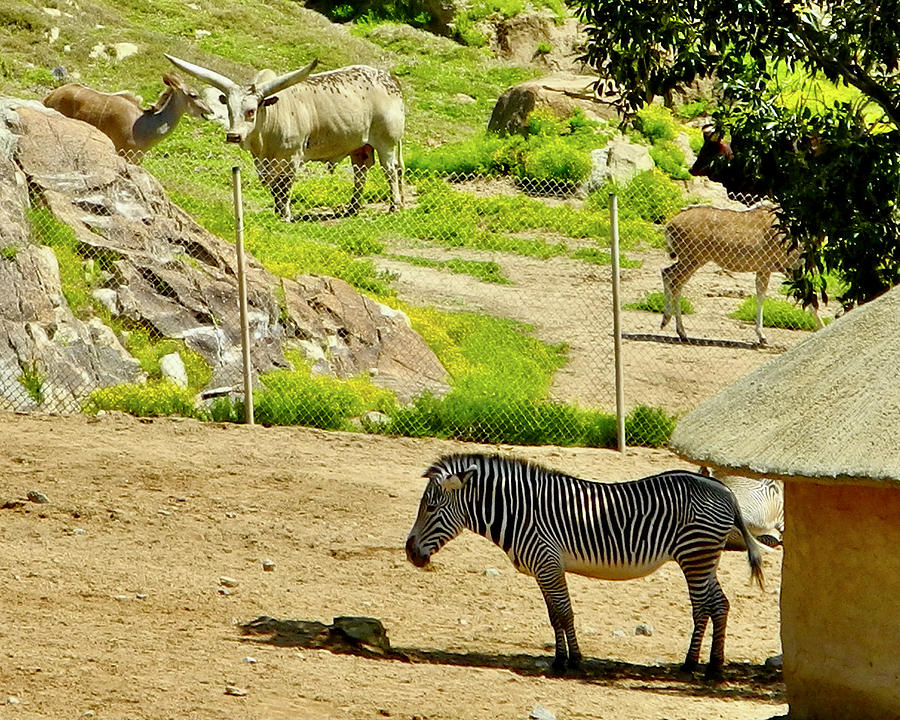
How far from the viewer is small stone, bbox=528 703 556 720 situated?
728 centimetres

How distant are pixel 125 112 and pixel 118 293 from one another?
7.92 metres

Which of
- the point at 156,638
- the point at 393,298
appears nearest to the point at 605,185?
the point at 393,298

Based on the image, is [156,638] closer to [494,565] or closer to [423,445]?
[494,565]

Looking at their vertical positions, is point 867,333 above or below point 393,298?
above

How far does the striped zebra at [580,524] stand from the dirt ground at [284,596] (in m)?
0.53

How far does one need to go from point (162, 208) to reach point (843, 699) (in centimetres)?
1022

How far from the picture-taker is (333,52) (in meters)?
34.2

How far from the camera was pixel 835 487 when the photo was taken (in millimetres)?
6965

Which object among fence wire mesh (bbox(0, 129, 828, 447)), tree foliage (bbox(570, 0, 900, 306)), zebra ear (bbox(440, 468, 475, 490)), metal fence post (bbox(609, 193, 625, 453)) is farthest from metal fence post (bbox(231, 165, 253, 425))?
tree foliage (bbox(570, 0, 900, 306))

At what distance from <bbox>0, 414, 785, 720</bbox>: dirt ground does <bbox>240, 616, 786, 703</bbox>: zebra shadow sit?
0.02 metres

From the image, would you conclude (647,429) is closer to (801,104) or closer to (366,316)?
(366,316)

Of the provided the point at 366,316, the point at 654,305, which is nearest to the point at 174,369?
the point at 366,316

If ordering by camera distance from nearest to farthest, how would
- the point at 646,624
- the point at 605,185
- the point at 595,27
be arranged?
the point at 595,27, the point at 646,624, the point at 605,185

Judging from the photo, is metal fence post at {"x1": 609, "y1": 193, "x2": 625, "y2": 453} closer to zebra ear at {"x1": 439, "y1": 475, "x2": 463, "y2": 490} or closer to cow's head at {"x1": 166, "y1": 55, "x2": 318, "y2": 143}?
zebra ear at {"x1": 439, "y1": 475, "x2": 463, "y2": 490}
